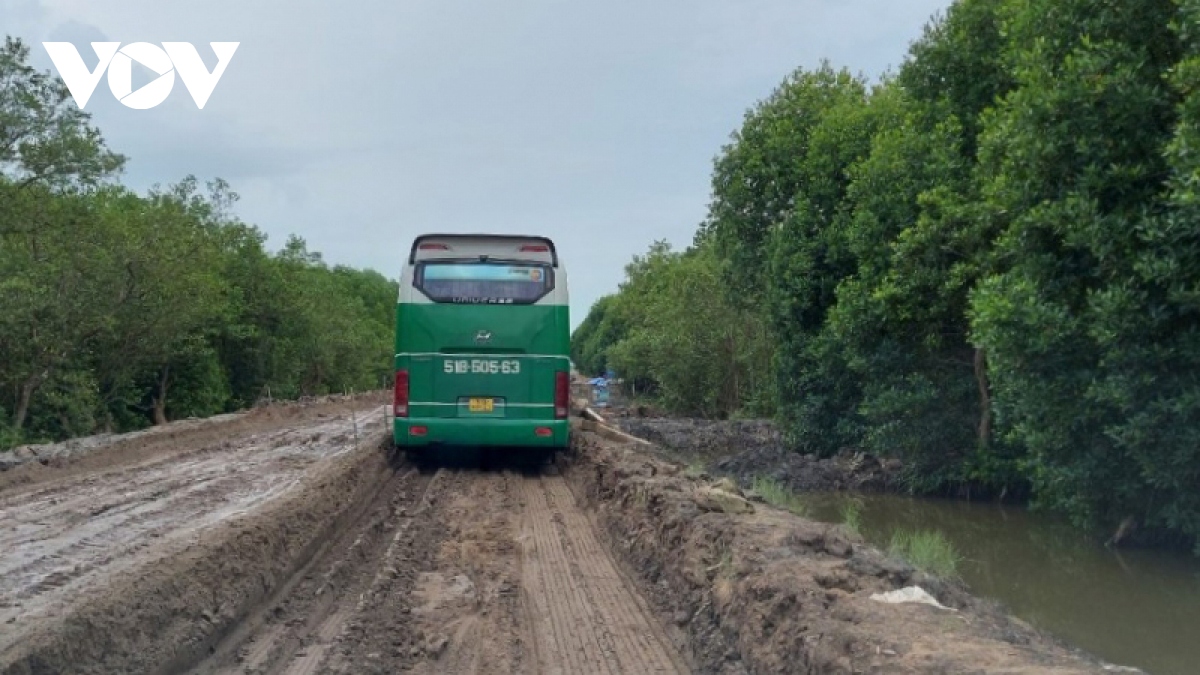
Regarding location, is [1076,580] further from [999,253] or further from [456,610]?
[456,610]

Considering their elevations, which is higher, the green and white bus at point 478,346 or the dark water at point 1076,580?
the green and white bus at point 478,346

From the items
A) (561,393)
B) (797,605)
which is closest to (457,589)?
(797,605)

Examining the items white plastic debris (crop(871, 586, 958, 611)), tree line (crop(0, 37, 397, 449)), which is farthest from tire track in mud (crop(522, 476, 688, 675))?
tree line (crop(0, 37, 397, 449))

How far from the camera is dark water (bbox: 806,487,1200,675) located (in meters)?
9.89

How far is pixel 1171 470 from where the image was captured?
11.6 metres

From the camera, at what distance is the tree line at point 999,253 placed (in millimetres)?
11492

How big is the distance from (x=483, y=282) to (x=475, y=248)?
638mm

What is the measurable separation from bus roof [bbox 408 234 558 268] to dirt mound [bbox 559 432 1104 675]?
6.54 meters

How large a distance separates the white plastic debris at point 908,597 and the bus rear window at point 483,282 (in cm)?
1108

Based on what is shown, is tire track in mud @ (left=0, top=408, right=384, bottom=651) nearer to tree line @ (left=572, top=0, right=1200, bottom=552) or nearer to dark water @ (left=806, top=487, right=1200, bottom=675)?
dark water @ (left=806, top=487, right=1200, bottom=675)

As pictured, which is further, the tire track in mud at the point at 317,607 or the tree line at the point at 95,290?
the tree line at the point at 95,290

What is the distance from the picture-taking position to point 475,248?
18.2 m

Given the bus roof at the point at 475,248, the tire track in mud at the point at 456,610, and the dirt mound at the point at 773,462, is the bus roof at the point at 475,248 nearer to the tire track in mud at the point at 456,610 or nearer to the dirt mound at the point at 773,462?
the dirt mound at the point at 773,462

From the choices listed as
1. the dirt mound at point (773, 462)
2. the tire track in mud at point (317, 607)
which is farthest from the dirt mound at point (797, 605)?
the dirt mound at point (773, 462)
